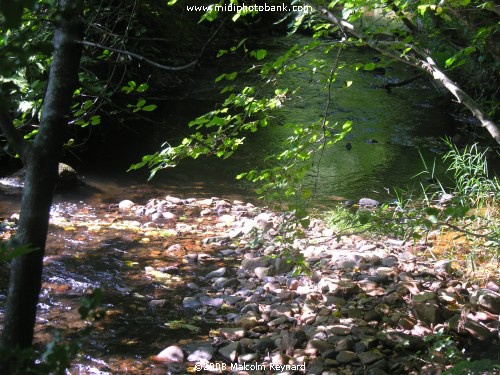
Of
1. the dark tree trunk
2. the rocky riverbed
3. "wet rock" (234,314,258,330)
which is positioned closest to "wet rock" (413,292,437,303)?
the rocky riverbed

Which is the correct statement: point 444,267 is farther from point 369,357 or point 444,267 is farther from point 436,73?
point 436,73

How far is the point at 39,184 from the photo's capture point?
1643mm

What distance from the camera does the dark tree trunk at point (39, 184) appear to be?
160 centimetres

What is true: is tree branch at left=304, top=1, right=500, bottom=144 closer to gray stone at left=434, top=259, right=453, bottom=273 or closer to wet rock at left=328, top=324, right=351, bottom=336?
wet rock at left=328, top=324, right=351, bottom=336

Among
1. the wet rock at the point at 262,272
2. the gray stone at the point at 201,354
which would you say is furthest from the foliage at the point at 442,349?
the wet rock at the point at 262,272

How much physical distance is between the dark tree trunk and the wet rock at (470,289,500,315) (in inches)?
149

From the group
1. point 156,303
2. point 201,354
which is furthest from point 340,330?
point 156,303

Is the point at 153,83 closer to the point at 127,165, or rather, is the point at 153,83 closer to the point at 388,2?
the point at 127,165

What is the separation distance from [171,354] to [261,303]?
1.15 metres

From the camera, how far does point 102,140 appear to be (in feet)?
38.1

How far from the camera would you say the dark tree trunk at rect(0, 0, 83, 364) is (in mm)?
1602

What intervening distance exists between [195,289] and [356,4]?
10.3 feet

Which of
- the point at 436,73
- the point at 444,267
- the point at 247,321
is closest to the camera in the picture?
the point at 436,73

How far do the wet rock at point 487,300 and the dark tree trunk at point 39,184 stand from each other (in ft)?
12.4
